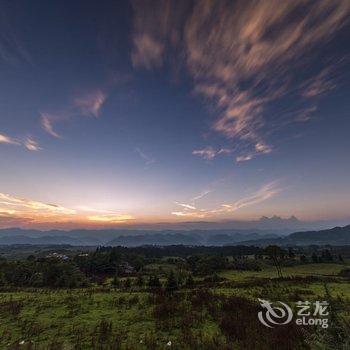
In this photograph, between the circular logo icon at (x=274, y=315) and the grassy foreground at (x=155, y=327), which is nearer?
the grassy foreground at (x=155, y=327)

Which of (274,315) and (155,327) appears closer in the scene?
(155,327)

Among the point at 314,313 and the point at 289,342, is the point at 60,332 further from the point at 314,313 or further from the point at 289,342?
the point at 314,313

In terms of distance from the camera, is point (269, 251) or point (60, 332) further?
point (269, 251)

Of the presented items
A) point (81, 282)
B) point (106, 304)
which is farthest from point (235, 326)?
point (81, 282)

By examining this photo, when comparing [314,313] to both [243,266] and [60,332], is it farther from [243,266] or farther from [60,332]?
[243,266]

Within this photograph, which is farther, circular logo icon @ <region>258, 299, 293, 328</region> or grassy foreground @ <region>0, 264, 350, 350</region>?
circular logo icon @ <region>258, 299, 293, 328</region>

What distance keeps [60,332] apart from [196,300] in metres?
13.6

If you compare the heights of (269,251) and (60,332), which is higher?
(269,251)

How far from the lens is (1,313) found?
2634cm

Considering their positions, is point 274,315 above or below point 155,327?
above

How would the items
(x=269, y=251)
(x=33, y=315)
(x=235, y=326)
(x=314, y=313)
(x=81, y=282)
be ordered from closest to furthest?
(x=235, y=326)
(x=314, y=313)
(x=33, y=315)
(x=81, y=282)
(x=269, y=251)

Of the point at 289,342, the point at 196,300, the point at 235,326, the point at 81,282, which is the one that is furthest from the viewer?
the point at 81,282

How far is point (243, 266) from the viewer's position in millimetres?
105688

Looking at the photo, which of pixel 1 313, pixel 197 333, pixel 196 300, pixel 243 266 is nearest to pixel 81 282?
pixel 1 313
